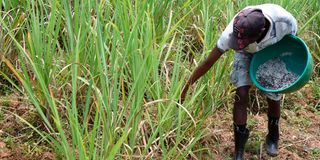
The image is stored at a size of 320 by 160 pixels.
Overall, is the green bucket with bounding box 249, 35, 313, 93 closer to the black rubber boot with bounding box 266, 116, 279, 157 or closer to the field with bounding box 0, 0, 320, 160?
the field with bounding box 0, 0, 320, 160

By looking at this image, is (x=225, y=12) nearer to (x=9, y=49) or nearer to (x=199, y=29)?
(x=199, y=29)

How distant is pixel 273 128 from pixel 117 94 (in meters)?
1.10

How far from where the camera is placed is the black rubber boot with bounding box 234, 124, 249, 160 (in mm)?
2436

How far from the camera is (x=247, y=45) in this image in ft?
7.22

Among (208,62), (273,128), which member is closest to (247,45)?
(208,62)

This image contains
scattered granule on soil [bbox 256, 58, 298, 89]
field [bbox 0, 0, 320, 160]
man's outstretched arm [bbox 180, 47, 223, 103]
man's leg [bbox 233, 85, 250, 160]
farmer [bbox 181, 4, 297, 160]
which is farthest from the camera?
scattered granule on soil [bbox 256, 58, 298, 89]

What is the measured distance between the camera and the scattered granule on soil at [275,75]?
2.54 m

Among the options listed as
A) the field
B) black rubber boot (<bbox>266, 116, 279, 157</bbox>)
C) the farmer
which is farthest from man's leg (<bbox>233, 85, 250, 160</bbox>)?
black rubber boot (<bbox>266, 116, 279, 157</bbox>)

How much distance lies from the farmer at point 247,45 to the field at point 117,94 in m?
0.10

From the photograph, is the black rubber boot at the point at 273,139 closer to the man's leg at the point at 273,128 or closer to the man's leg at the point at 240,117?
the man's leg at the point at 273,128

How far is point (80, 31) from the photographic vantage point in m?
2.11

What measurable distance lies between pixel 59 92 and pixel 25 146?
29 centimetres

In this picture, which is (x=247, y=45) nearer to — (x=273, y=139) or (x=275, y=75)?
(x=275, y=75)

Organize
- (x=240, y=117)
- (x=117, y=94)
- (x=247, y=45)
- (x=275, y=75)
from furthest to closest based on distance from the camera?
(x=275, y=75) → (x=240, y=117) → (x=247, y=45) → (x=117, y=94)
